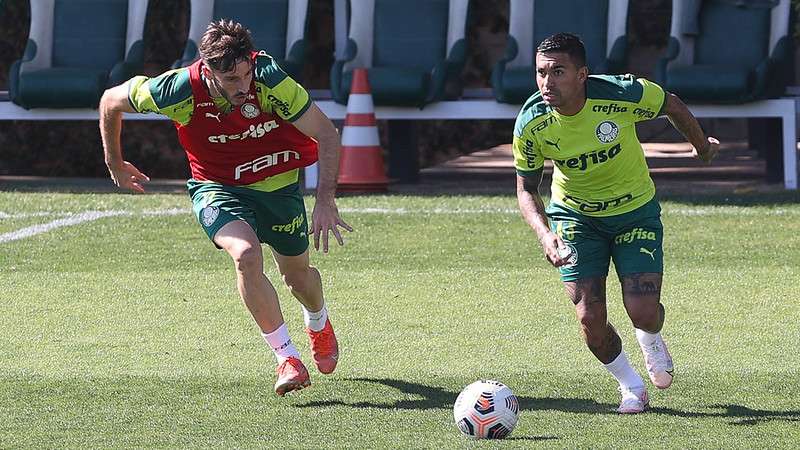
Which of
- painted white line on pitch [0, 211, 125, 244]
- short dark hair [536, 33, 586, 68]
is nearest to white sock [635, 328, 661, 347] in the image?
short dark hair [536, 33, 586, 68]

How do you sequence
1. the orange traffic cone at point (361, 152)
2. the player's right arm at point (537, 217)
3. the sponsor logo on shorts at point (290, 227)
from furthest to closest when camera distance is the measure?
the orange traffic cone at point (361, 152), the sponsor logo on shorts at point (290, 227), the player's right arm at point (537, 217)

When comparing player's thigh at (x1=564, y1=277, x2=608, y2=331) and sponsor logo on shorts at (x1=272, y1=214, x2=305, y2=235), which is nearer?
player's thigh at (x1=564, y1=277, x2=608, y2=331)

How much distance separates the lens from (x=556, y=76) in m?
5.81

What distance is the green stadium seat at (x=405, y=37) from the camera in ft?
49.2

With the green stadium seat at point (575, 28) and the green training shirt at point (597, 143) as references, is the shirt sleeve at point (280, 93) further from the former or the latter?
the green stadium seat at point (575, 28)

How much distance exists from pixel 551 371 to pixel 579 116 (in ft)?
4.63

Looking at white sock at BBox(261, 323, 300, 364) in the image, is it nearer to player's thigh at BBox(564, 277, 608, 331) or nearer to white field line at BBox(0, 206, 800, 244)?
player's thigh at BBox(564, 277, 608, 331)

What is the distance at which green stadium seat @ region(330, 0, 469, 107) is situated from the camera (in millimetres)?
14992

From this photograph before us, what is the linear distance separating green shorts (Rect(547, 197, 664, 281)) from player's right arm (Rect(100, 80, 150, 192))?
6.57 ft

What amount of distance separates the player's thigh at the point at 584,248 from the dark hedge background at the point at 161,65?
11628mm

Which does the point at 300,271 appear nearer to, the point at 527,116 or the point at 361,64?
the point at 527,116

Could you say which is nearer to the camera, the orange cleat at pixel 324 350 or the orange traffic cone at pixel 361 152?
the orange cleat at pixel 324 350

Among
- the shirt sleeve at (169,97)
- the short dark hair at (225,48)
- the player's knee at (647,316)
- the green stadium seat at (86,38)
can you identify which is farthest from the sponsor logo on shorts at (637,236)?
the green stadium seat at (86,38)

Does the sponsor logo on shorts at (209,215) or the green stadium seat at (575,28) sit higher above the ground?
the green stadium seat at (575,28)
